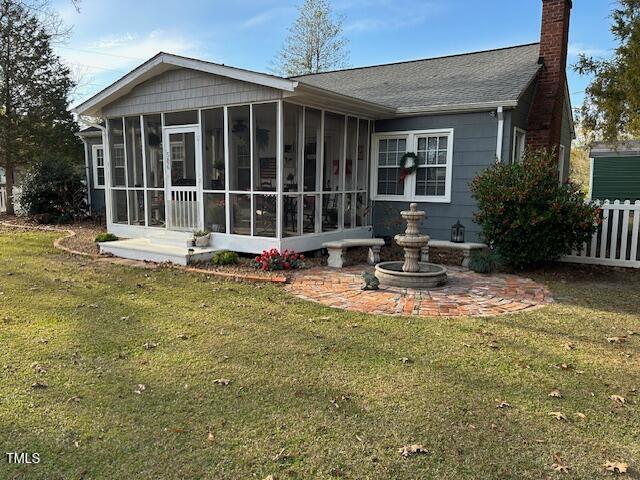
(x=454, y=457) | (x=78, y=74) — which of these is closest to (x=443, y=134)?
(x=454, y=457)

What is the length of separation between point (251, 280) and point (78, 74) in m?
16.5

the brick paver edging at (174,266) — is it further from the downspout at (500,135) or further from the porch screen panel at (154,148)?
the downspout at (500,135)

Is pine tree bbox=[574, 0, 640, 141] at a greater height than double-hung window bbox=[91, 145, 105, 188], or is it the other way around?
pine tree bbox=[574, 0, 640, 141]

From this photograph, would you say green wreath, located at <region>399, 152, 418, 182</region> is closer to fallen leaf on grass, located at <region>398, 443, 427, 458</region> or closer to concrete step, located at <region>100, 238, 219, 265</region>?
concrete step, located at <region>100, 238, 219, 265</region>

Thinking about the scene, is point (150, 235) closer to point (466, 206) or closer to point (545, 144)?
point (466, 206)

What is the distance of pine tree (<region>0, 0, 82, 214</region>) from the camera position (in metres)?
15.7

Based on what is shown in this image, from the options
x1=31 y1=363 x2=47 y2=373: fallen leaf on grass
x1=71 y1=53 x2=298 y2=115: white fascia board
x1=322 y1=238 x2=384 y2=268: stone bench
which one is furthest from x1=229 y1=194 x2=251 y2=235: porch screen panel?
x1=31 y1=363 x2=47 y2=373: fallen leaf on grass

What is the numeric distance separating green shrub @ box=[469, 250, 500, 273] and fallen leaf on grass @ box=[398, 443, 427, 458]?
531 centimetres

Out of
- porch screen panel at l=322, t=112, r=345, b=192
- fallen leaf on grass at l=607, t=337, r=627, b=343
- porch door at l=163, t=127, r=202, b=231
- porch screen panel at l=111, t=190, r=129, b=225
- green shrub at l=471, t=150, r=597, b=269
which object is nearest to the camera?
fallen leaf on grass at l=607, t=337, r=627, b=343

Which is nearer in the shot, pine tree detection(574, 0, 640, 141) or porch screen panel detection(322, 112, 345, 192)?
porch screen panel detection(322, 112, 345, 192)

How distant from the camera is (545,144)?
9398 mm

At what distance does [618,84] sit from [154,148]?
10537 mm

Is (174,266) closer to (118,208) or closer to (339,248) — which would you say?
(339,248)

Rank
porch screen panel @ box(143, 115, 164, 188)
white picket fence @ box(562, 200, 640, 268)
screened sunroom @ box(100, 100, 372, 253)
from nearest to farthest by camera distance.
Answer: white picket fence @ box(562, 200, 640, 268) < screened sunroom @ box(100, 100, 372, 253) < porch screen panel @ box(143, 115, 164, 188)
